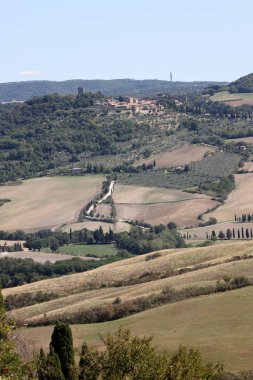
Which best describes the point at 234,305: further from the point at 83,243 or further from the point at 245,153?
the point at 245,153

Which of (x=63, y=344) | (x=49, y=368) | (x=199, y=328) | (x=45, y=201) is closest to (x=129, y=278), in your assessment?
(x=199, y=328)

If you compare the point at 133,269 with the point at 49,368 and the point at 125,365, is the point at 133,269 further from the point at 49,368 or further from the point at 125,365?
the point at 125,365

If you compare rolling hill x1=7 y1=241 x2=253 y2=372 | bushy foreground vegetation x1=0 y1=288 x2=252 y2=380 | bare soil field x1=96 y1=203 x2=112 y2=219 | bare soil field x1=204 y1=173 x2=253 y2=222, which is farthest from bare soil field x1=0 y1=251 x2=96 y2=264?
bushy foreground vegetation x1=0 y1=288 x2=252 y2=380

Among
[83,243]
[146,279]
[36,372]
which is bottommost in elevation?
[83,243]

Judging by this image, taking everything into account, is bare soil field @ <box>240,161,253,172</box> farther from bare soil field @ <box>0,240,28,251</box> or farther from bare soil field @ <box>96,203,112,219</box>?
bare soil field @ <box>0,240,28,251</box>

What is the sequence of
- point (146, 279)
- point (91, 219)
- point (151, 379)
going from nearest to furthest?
point (151, 379) → point (146, 279) → point (91, 219)

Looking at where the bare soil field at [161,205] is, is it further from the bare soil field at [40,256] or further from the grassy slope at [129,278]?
the grassy slope at [129,278]

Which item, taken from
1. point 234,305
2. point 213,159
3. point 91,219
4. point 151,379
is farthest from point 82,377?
point 213,159

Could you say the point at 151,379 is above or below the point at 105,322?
above
